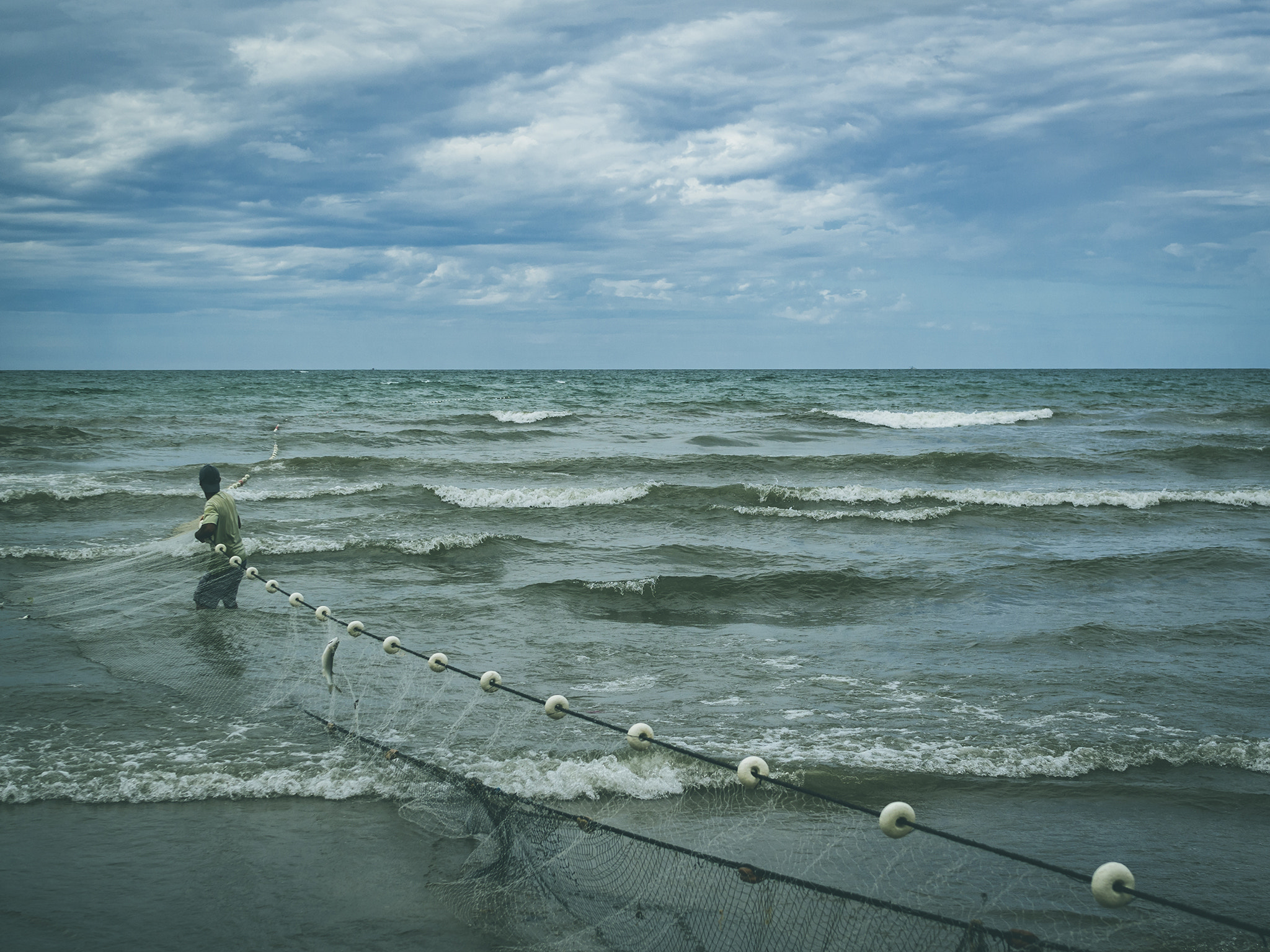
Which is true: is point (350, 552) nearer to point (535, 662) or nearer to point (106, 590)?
point (106, 590)

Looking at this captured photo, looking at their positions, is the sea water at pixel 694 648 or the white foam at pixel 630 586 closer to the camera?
the sea water at pixel 694 648

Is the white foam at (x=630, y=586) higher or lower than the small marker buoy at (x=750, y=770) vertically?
lower

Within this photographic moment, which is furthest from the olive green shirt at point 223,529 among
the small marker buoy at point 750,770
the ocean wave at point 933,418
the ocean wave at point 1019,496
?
the ocean wave at point 933,418

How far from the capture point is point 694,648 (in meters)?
8.17

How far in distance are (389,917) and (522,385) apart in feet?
184

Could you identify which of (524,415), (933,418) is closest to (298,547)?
Answer: (524,415)

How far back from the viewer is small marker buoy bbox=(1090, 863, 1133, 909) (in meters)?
2.57

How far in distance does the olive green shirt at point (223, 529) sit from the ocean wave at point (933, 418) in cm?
2509

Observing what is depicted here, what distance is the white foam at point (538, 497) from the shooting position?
52.5 feet

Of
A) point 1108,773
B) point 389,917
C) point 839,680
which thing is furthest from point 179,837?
point 1108,773

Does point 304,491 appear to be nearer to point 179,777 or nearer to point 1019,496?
point 179,777

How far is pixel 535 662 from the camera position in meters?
7.73

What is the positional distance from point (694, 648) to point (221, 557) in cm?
501

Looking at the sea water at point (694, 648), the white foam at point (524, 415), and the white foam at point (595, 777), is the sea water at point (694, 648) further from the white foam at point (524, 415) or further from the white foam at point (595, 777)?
the white foam at point (524, 415)
